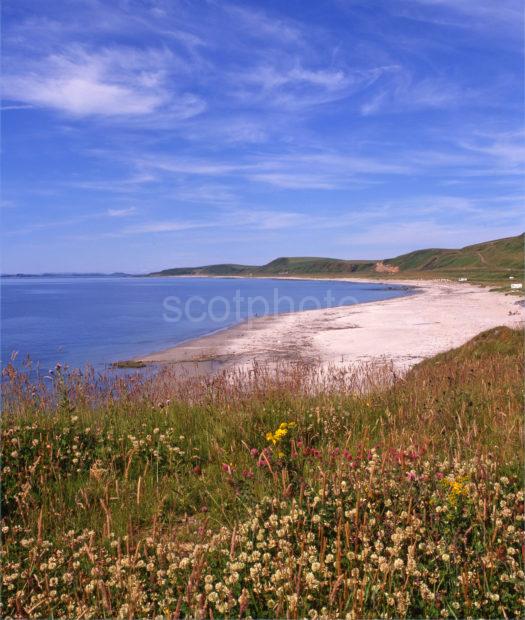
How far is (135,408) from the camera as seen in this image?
6.87 meters

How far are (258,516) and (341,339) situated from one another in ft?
101

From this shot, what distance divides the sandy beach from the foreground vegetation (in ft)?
44.5

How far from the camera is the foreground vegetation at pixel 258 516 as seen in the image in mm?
2754

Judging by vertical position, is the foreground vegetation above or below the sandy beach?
above

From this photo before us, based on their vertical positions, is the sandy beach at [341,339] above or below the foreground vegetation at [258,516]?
below

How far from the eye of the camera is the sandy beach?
86.3 ft

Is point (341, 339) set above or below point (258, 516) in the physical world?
below

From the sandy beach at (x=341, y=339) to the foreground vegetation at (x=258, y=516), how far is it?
44.5ft

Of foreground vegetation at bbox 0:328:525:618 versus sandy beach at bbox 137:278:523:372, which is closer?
foreground vegetation at bbox 0:328:525:618

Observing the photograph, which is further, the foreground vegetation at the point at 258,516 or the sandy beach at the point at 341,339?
the sandy beach at the point at 341,339

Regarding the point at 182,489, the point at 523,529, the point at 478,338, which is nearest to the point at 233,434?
the point at 182,489

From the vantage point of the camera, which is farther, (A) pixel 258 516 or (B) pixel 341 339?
(B) pixel 341 339

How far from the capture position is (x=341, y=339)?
110 ft

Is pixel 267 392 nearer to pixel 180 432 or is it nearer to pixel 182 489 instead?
pixel 180 432
